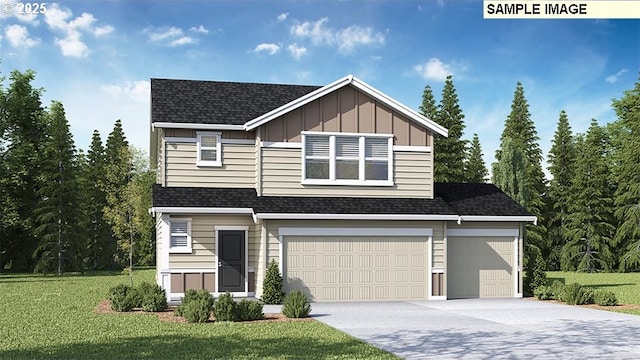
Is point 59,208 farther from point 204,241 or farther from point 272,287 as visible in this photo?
point 272,287

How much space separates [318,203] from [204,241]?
3968 mm

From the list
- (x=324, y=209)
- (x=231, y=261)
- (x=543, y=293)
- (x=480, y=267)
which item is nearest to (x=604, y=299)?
(x=543, y=293)

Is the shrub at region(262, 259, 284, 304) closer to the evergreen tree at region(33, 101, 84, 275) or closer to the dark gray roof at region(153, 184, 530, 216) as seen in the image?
the dark gray roof at region(153, 184, 530, 216)

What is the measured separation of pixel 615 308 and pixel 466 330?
798 centimetres

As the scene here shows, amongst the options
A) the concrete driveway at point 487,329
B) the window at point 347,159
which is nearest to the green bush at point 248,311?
the concrete driveway at point 487,329

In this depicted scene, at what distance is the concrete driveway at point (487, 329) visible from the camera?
1405 cm

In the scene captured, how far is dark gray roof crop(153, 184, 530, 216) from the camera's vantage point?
24.7 m

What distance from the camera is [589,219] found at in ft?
177

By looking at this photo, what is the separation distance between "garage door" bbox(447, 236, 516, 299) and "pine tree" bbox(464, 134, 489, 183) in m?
34.1

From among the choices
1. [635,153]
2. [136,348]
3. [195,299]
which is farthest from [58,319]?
[635,153]

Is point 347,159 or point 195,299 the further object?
point 347,159

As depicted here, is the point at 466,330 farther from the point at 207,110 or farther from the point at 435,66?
the point at 435,66

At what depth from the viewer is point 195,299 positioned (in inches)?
770

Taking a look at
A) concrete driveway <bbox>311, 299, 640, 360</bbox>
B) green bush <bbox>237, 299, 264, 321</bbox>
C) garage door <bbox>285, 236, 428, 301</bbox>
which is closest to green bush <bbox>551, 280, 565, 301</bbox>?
concrete driveway <bbox>311, 299, 640, 360</bbox>
